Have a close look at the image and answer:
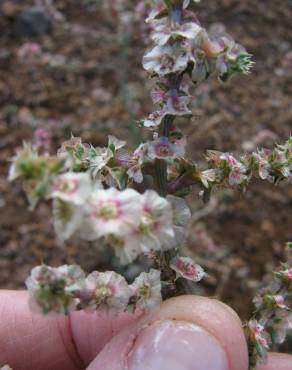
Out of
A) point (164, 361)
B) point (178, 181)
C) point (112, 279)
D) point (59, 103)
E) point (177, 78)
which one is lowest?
point (59, 103)

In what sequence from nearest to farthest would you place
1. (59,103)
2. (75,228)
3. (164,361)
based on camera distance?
(75,228)
(164,361)
(59,103)

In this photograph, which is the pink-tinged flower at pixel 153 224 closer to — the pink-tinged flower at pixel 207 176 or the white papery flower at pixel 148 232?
the white papery flower at pixel 148 232

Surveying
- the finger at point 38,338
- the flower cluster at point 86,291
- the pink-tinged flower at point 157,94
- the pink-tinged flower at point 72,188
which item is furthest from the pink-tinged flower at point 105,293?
the finger at point 38,338

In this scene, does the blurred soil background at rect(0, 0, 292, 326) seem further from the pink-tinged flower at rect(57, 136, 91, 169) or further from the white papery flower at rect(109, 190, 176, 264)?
the white papery flower at rect(109, 190, 176, 264)

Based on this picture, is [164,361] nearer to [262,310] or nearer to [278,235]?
[262,310]

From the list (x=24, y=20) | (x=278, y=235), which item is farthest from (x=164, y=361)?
(x=24, y=20)

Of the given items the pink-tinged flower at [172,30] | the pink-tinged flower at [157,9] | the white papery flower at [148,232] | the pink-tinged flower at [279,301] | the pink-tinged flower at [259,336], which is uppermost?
the pink-tinged flower at [157,9]
